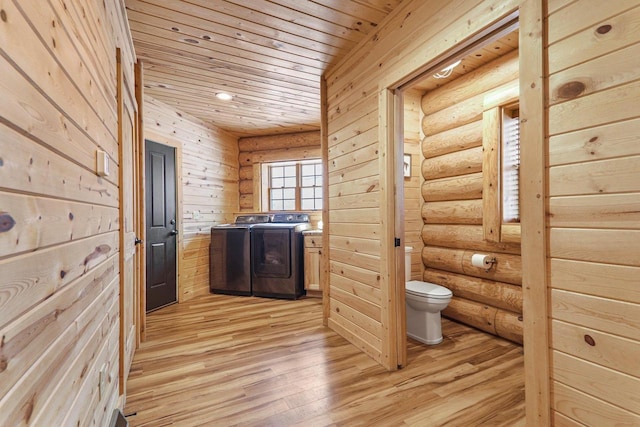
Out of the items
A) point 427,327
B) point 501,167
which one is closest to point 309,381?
point 427,327

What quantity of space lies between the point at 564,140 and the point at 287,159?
4064 mm

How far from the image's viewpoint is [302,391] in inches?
75.9

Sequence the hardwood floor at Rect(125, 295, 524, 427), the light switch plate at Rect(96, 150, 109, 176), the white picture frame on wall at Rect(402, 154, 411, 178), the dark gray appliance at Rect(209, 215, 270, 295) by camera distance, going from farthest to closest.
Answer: the dark gray appliance at Rect(209, 215, 270, 295) → the white picture frame on wall at Rect(402, 154, 411, 178) → the hardwood floor at Rect(125, 295, 524, 427) → the light switch plate at Rect(96, 150, 109, 176)

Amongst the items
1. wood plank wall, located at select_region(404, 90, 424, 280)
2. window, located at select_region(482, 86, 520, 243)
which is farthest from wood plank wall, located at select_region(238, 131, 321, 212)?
window, located at select_region(482, 86, 520, 243)

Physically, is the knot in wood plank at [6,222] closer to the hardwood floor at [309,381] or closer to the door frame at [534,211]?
the hardwood floor at [309,381]

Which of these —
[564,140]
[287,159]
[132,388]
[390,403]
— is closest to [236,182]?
[287,159]

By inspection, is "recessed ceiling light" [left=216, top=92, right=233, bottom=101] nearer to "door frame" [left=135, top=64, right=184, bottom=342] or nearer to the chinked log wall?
"door frame" [left=135, top=64, right=184, bottom=342]

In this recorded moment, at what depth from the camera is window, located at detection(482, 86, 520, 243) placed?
2.61m

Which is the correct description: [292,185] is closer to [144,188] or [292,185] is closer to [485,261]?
[144,188]

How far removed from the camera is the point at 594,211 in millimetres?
1083

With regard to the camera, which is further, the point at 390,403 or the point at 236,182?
the point at 236,182

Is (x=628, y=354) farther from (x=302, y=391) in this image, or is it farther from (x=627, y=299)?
(x=302, y=391)

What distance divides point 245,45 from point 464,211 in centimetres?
249

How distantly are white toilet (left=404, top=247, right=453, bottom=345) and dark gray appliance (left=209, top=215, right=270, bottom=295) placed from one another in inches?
92.6
